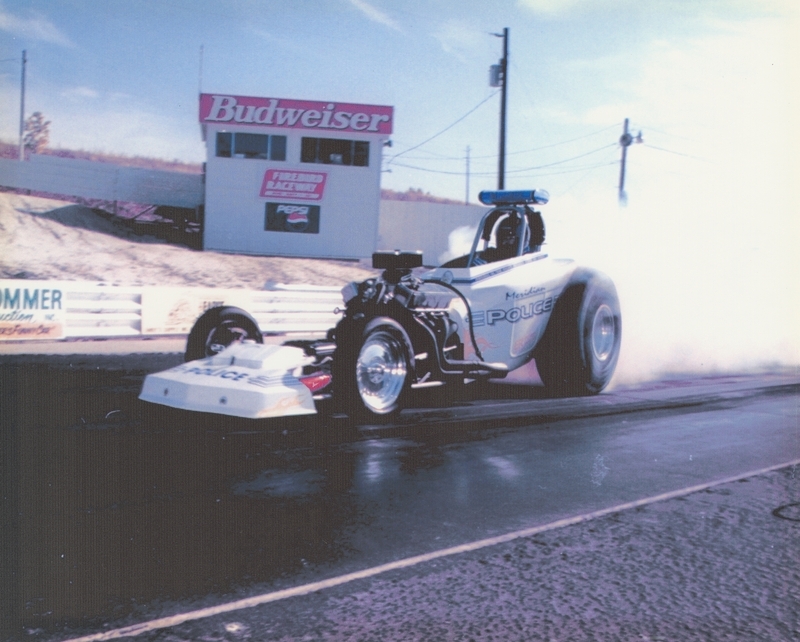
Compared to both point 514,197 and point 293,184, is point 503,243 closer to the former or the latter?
point 514,197

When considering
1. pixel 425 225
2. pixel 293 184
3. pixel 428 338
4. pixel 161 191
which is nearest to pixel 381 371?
pixel 428 338

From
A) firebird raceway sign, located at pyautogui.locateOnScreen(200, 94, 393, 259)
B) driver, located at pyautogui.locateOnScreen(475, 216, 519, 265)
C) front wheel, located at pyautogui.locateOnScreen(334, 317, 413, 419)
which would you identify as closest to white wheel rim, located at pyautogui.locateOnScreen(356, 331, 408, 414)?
front wheel, located at pyautogui.locateOnScreen(334, 317, 413, 419)

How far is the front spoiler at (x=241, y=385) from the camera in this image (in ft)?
16.5

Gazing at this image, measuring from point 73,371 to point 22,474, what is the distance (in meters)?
4.38

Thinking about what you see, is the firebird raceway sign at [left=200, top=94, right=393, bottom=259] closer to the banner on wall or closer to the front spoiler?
the banner on wall

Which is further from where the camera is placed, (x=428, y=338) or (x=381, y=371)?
(x=428, y=338)

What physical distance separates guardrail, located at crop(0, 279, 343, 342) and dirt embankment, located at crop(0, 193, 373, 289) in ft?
39.9

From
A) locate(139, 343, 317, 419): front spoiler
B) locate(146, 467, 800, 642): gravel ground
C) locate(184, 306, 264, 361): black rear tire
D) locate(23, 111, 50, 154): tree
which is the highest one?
locate(23, 111, 50, 154): tree

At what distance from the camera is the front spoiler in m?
5.04

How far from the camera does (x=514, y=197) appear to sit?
7680 millimetres

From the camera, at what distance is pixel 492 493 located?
4.30 meters

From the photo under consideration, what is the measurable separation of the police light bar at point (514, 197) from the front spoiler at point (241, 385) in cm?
316

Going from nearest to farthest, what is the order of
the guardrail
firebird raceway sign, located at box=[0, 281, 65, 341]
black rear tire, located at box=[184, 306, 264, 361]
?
black rear tire, located at box=[184, 306, 264, 361]
firebird raceway sign, located at box=[0, 281, 65, 341]
the guardrail

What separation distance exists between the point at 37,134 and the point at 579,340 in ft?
249
